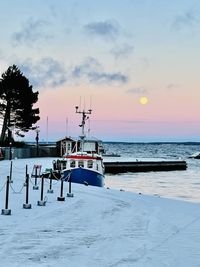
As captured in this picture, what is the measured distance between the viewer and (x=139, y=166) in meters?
75.2

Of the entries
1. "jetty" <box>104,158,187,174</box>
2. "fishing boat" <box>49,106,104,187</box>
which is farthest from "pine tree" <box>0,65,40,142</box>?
"fishing boat" <box>49,106,104,187</box>

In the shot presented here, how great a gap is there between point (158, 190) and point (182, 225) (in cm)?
3379

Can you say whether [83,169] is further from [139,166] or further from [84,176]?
[139,166]

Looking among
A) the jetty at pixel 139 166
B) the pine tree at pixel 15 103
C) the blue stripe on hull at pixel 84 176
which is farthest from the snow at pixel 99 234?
the pine tree at pixel 15 103

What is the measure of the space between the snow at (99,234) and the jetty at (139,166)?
1996 inches

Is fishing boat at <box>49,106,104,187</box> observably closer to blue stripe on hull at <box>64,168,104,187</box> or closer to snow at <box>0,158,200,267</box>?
blue stripe on hull at <box>64,168,104,187</box>

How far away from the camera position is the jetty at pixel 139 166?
7119 centimetres

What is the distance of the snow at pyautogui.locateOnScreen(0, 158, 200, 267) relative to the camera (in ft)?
32.3

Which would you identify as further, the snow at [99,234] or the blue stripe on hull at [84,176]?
the blue stripe on hull at [84,176]

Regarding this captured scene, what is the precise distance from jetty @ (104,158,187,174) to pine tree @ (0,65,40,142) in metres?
16.0

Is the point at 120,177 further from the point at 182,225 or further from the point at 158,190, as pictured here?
the point at 182,225

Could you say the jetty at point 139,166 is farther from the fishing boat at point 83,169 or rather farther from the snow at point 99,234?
the snow at point 99,234

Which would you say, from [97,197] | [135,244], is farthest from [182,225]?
[97,197]

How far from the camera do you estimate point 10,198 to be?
20.1 metres
